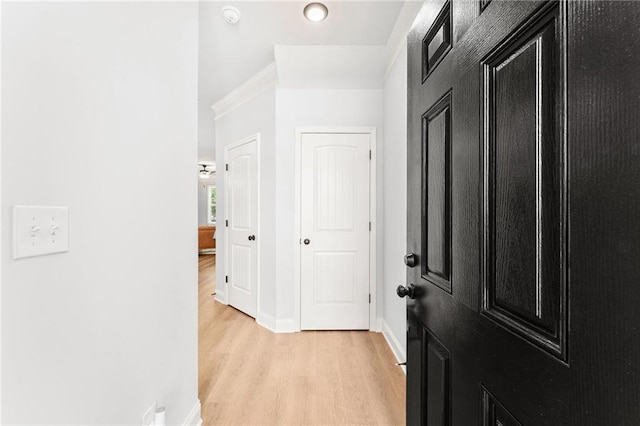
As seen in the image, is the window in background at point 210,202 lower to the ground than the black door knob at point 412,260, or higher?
higher

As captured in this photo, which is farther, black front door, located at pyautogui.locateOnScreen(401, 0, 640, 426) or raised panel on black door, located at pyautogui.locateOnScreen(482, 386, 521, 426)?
raised panel on black door, located at pyautogui.locateOnScreen(482, 386, 521, 426)

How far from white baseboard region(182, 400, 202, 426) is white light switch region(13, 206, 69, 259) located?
1195 millimetres

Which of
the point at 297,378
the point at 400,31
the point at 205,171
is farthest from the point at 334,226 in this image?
the point at 205,171

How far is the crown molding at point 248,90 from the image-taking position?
3157mm

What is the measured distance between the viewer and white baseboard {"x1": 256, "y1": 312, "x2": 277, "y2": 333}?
3.15 meters

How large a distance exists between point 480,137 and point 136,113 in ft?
3.78

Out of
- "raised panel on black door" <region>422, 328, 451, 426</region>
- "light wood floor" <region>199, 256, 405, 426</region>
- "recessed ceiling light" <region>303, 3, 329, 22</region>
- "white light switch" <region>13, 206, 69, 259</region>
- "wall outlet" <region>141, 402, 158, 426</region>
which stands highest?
"recessed ceiling light" <region>303, 3, 329, 22</region>

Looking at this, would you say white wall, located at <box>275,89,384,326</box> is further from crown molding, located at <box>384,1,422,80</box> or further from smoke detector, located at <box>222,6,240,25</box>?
smoke detector, located at <box>222,6,240,25</box>

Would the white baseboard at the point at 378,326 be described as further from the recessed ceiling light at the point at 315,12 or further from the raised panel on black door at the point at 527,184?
the recessed ceiling light at the point at 315,12

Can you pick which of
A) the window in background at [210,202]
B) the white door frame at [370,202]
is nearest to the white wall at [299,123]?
the white door frame at [370,202]

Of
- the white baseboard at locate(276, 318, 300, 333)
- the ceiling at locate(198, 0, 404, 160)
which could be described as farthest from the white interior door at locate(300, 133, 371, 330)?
the ceiling at locate(198, 0, 404, 160)

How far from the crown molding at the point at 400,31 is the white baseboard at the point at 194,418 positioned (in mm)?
2704

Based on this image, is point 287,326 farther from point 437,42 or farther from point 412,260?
point 437,42

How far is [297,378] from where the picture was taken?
2197 mm
